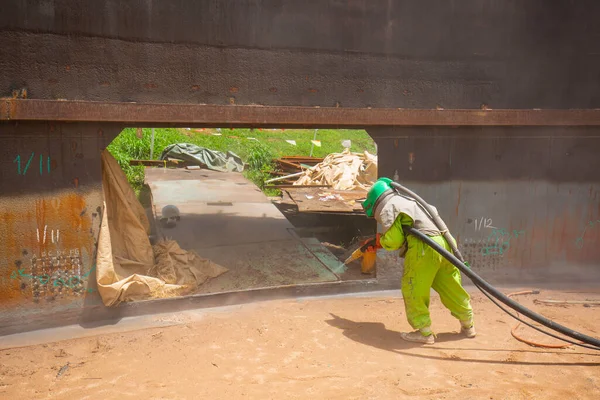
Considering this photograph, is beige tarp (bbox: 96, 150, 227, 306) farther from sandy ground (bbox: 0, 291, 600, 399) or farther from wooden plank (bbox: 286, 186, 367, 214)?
wooden plank (bbox: 286, 186, 367, 214)

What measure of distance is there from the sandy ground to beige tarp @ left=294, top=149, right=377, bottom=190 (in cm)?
993

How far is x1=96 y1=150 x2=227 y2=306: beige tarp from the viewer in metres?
6.74

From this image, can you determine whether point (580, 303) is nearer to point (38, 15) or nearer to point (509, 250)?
point (509, 250)

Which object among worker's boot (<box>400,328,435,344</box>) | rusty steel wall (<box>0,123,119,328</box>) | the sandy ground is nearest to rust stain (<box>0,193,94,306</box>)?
rusty steel wall (<box>0,123,119,328</box>)

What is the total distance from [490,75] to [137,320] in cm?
603

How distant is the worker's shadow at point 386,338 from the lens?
18.6 ft

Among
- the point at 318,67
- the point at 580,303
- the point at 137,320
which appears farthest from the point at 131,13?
the point at 580,303

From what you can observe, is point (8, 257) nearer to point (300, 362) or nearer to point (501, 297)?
point (300, 362)

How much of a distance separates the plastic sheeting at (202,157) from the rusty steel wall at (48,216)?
11.6m

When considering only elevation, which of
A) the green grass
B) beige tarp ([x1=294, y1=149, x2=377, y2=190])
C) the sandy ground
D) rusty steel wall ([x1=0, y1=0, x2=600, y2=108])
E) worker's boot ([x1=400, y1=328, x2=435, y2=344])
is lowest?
the sandy ground

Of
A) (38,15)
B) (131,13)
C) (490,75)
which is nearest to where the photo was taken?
(38,15)

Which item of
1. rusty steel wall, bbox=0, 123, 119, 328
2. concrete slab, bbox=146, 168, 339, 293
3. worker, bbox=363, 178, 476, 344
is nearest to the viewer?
worker, bbox=363, 178, 476, 344

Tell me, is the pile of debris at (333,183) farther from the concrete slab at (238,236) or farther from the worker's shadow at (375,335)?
the worker's shadow at (375,335)

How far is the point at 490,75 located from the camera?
26.9 ft
